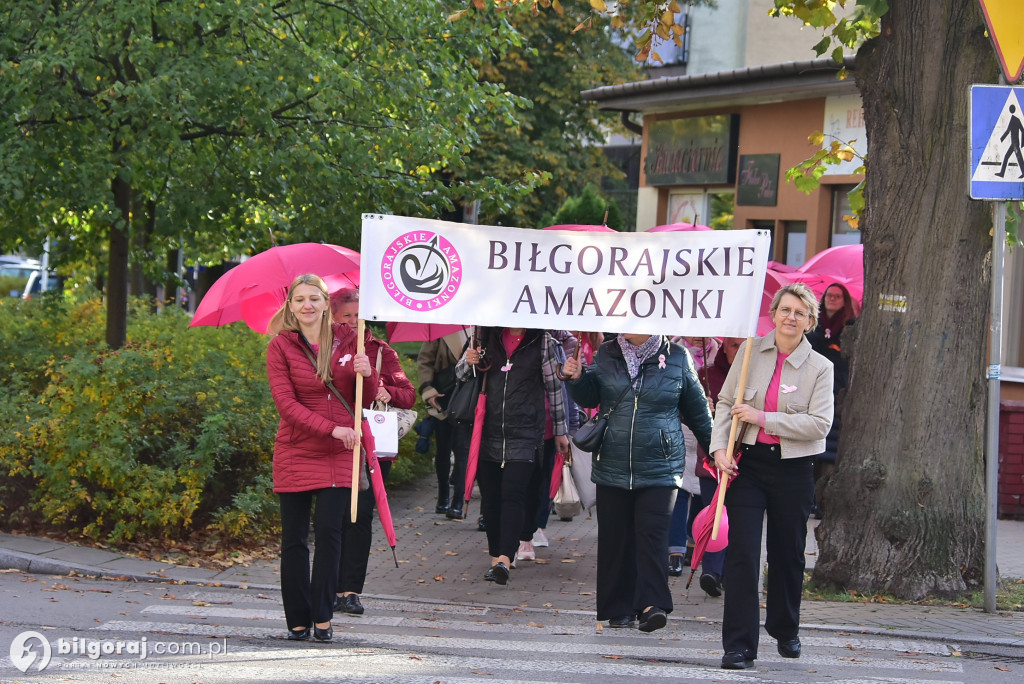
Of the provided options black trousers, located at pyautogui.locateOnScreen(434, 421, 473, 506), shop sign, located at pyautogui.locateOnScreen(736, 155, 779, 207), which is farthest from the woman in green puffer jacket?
shop sign, located at pyautogui.locateOnScreen(736, 155, 779, 207)

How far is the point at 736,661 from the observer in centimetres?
601

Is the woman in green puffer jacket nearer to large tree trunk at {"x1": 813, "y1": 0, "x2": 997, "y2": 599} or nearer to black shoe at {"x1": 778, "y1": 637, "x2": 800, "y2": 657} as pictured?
black shoe at {"x1": 778, "y1": 637, "x2": 800, "y2": 657}

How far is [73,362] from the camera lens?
9.03 meters

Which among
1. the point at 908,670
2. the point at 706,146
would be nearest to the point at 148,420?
the point at 908,670

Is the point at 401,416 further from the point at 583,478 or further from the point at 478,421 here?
the point at 583,478

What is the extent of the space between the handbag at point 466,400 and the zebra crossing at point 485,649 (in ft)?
4.42

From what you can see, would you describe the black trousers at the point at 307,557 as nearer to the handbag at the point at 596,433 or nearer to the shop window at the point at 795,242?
the handbag at the point at 596,433

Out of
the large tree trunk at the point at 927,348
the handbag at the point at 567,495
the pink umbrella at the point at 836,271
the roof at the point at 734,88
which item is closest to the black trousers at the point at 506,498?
the handbag at the point at 567,495

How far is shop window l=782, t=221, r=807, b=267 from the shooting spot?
58.7ft

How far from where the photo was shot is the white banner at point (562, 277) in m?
6.68

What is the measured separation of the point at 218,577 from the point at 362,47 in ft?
19.7

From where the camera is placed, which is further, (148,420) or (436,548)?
(436,548)

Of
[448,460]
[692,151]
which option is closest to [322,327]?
[448,460]

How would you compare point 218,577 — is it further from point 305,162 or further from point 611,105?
point 611,105
